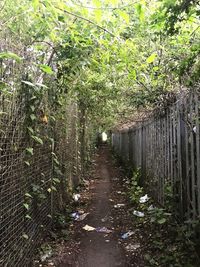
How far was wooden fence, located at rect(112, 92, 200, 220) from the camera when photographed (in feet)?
15.5

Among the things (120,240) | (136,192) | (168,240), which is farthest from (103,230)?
(136,192)

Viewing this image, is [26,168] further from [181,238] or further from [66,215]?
[66,215]

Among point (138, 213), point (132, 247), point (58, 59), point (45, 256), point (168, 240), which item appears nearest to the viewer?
point (45, 256)

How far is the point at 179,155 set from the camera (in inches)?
222

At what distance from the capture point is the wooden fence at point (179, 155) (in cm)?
473

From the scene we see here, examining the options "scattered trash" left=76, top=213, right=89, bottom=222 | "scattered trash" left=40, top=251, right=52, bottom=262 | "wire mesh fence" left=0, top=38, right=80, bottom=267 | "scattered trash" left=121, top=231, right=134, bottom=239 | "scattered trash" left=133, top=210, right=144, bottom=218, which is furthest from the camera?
"scattered trash" left=76, top=213, right=89, bottom=222

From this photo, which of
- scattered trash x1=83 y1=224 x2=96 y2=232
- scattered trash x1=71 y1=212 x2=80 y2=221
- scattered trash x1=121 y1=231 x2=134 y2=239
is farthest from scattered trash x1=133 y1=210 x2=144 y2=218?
scattered trash x1=71 y1=212 x2=80 y2=221

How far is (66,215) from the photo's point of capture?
7.36 metres

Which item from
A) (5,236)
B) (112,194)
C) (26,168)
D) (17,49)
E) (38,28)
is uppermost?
(38,28)

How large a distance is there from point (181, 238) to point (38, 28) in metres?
3.76

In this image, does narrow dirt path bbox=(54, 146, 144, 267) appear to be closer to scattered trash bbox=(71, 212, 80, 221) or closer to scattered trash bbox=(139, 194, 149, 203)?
scattered trash bbox=(71, 212, 80, 221)

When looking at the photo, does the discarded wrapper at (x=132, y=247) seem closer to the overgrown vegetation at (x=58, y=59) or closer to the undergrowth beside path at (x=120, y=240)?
the undergrowth beside path at (x=120, y=240)

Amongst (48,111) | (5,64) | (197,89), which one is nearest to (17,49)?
(5,64)

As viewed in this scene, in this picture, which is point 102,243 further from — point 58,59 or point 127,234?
point 58,59
